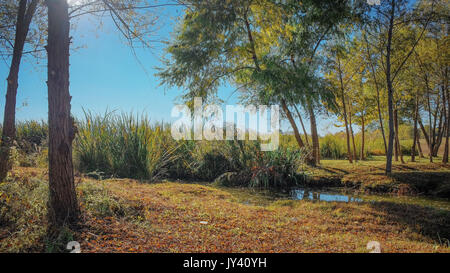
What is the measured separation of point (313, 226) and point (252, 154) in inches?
185

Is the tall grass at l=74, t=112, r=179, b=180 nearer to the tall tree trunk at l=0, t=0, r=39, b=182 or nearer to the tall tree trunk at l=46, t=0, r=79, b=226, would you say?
the tall tree trunk at l=0, t=0, r=39, b=182

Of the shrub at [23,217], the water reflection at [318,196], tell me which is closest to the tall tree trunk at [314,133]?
the water reflection at [318,196]

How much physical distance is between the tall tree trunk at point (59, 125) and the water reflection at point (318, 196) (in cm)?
476

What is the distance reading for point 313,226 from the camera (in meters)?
3.64

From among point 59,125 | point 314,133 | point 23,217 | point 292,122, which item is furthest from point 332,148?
point 23,217

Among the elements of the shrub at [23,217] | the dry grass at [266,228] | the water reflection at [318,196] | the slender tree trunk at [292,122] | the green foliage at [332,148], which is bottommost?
the water reflection at [318,196]

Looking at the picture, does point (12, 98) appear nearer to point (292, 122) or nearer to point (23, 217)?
point (23, 217)

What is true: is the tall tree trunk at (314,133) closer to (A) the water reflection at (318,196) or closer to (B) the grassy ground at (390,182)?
(B) the grassy ground at (390,182)

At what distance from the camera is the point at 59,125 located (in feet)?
9.21

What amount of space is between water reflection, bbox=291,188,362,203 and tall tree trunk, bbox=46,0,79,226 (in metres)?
4.76

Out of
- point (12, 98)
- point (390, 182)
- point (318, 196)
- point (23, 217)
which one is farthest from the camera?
point (390, 182)

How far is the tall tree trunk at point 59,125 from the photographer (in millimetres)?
2809

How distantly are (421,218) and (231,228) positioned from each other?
127 inches
